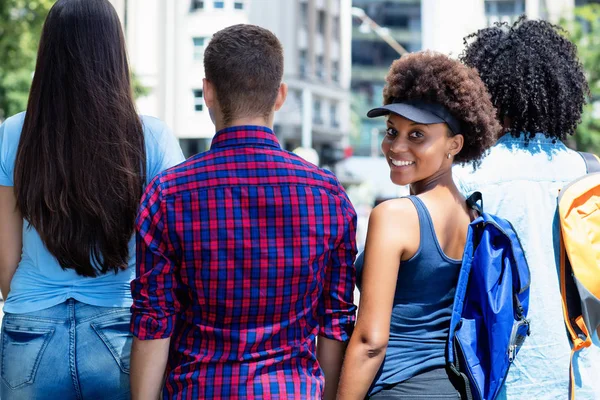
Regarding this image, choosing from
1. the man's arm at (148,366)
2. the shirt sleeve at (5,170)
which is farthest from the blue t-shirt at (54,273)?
the man's arm at (148,366)

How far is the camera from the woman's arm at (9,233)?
112 inches

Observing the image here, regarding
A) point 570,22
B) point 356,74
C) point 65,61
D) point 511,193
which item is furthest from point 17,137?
point 356,74

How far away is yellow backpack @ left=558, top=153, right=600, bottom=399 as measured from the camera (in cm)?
290

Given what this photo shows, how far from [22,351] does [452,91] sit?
66.0 inches

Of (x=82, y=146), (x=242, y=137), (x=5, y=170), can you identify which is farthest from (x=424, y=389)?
(x=5, y=170)

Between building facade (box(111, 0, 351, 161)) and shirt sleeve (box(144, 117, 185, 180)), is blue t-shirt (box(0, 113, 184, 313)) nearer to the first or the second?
shirt sleeve (box(144, 117, 185, 180))

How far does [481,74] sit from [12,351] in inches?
78.5

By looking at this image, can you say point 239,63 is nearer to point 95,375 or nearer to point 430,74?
point 430,74

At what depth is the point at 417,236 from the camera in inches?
103

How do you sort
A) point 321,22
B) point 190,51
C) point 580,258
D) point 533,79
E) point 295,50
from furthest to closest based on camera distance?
point 321,22 < point 295,50 < point 190,51 < point 533,79 < point 580,258

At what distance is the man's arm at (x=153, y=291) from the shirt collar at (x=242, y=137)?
236 millimetres

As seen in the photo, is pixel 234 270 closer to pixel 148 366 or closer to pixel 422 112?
pixel 148 366

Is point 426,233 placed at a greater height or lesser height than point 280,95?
lesser

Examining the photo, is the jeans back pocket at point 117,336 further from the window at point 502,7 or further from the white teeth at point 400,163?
the window at point 502,7
